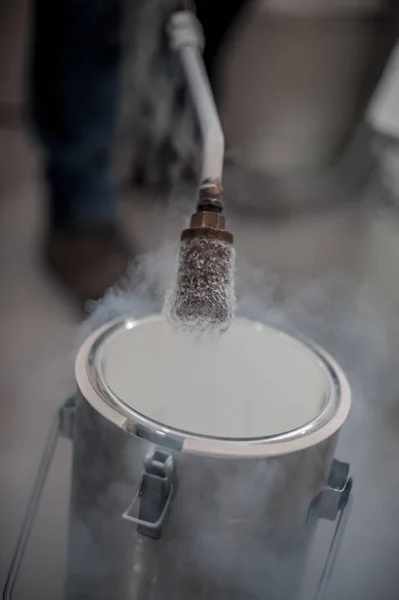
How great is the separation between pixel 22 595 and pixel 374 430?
354 millimetres

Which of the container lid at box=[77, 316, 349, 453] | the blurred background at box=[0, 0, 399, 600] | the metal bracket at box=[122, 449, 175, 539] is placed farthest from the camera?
the blurred background at box=[0, 0, 399, 600]

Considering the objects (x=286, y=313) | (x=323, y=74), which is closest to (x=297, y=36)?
(x=323, y=74)

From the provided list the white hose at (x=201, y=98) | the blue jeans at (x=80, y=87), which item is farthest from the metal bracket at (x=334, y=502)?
the blue jeans at (x=80, y=87)

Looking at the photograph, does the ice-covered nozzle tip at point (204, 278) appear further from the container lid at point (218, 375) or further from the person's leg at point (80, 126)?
the person's leg at point (80, 126)

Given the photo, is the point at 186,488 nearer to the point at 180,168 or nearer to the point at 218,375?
the point at 218,375

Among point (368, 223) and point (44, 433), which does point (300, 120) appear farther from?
point (44, 433)

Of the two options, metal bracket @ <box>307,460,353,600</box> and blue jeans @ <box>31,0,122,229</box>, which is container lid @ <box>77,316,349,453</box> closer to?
metal bracket @ <box>307,460,353,600</box>

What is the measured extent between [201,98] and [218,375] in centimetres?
24

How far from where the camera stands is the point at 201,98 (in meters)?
0.56

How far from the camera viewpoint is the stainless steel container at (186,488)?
0.41 metres

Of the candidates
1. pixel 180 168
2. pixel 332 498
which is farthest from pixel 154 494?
pixel 180 168

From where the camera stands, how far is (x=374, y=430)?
645 mm

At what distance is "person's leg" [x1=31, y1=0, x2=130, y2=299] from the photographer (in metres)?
0.94

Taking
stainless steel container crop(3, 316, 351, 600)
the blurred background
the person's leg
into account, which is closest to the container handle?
stainless steel container crop(3, 316, 351, 600)
